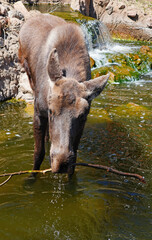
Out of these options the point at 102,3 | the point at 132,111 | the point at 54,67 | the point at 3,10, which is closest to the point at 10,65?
the point at 3,10

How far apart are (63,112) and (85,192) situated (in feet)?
5.06

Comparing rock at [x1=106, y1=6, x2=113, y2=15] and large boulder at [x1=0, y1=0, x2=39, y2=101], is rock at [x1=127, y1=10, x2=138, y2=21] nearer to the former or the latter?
rock at [x1=106, y1=6, x2=113, y2=15]

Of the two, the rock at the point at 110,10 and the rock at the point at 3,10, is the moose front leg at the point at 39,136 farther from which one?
the rock at the point at 110,10

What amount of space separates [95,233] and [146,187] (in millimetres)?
1303

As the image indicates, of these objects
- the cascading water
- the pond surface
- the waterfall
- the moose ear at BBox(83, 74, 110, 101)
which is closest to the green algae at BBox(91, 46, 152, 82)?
the cascading water

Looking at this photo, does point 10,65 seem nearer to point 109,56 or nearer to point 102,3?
point 109,56

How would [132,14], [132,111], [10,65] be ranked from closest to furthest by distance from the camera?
[132,111] → [10,65] → [132,14]

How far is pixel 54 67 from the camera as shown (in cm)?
308

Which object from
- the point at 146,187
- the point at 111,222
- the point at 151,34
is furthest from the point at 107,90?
the point at 151,34

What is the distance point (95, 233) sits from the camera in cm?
317

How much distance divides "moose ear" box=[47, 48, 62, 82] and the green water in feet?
5.42

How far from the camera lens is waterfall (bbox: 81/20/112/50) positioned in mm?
15961

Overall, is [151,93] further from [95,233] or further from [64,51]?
[95,233]

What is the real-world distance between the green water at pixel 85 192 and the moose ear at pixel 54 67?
1.65m
